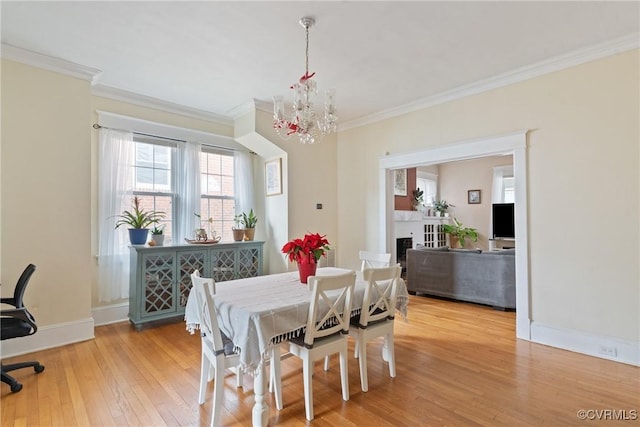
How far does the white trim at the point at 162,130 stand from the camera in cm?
388

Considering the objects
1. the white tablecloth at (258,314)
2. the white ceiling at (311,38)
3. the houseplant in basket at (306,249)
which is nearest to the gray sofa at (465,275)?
the white ceiling at (311,38)

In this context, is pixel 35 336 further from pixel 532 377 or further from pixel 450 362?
pixel 532 377

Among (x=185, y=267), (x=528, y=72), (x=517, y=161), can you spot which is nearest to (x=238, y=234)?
(x=185, y=267)

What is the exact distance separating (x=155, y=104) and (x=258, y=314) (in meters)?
3.55

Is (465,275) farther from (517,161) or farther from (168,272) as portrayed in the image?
(168,272)

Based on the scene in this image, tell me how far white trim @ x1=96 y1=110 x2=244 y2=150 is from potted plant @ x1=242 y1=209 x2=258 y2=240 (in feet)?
3.57

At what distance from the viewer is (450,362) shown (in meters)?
2.81

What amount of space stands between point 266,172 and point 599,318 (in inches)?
169

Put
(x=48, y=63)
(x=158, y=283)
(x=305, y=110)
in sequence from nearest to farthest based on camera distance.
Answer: (x=305, y=110) < (x=48, y=63) < (x=158, y=283)

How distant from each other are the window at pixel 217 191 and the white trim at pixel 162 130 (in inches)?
6.3

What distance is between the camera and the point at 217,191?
15.9ft

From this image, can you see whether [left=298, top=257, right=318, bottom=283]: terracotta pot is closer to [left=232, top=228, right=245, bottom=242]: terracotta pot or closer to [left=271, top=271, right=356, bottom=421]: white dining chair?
[left=271, top=271, right=356, bottom=421]: white dining chair

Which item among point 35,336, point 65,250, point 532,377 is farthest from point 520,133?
point 35,336

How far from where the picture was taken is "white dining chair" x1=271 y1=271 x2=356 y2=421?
2016mm
